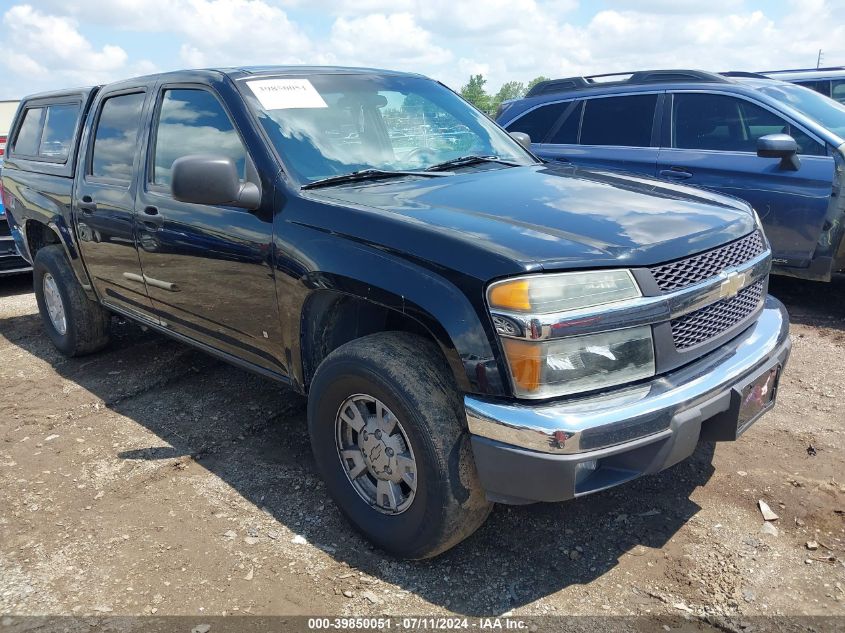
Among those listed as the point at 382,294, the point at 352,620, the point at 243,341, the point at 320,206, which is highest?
the point at 320,206

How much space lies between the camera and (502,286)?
2.20 metres

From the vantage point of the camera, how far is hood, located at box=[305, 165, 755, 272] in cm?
230

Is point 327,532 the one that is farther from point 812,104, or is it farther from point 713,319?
point 812,104

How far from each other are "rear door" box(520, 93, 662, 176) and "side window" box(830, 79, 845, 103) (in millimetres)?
3214

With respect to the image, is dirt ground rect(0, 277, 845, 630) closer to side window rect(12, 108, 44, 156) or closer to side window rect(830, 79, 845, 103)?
side window rect(12, 108, 44, 156)

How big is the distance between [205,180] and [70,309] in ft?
8.78

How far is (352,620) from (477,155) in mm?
2241

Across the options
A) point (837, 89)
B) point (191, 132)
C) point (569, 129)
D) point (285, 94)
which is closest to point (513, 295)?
point (285, 94)

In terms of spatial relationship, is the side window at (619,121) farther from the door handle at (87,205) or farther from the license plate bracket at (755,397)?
the door handle at (87,205)

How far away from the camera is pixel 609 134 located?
6172 mm

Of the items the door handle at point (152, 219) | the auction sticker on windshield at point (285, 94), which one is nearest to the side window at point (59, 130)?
the door handle at point (152, 219)

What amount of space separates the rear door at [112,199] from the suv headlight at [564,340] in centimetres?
252

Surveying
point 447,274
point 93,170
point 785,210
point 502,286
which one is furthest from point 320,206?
point 785,210

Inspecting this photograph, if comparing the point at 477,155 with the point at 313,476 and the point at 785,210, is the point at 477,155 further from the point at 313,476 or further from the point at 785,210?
the point at 785,210
